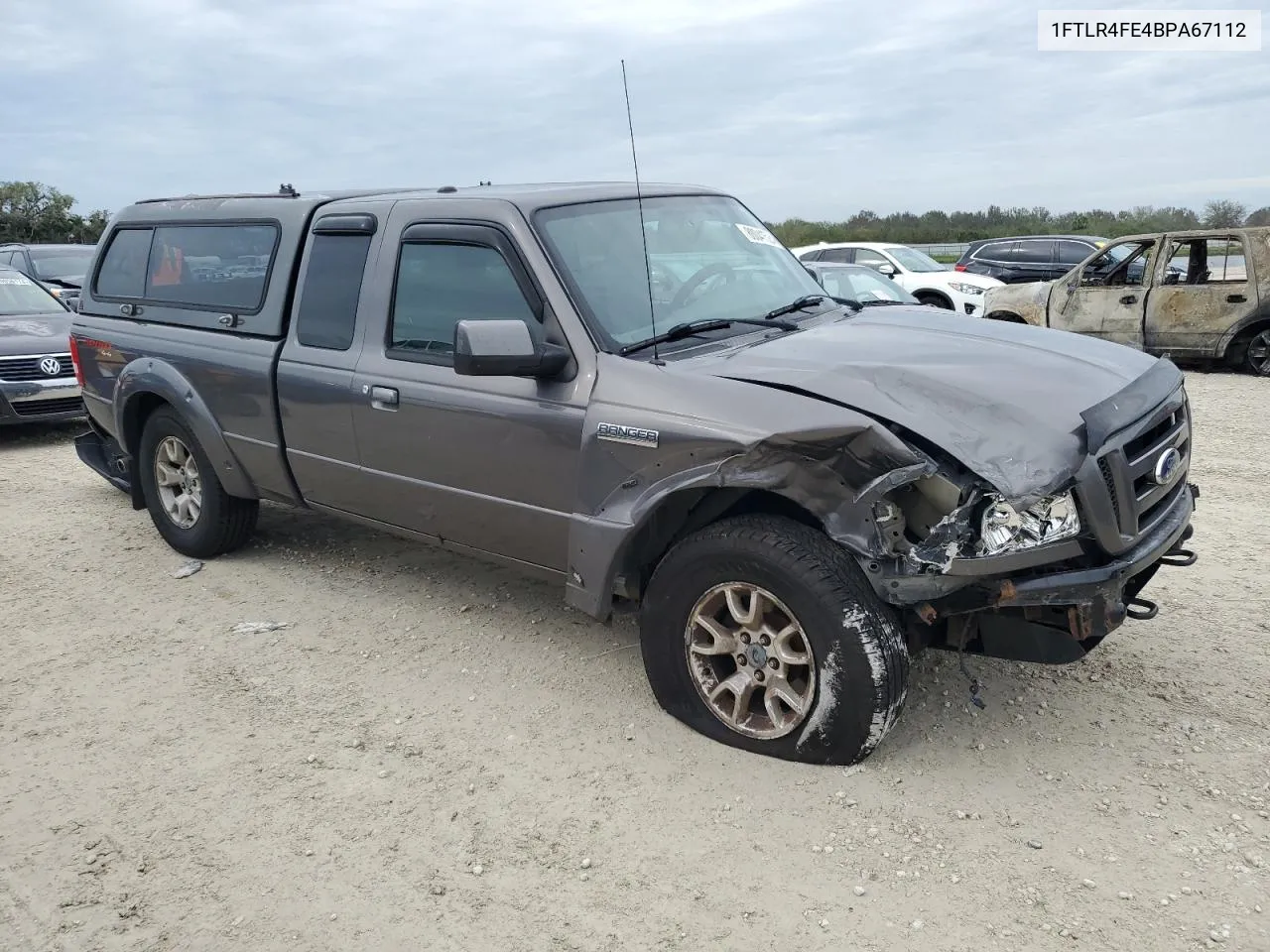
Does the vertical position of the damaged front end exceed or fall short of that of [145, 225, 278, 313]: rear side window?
it falls short

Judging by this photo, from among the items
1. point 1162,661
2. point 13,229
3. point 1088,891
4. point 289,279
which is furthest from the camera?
point 13,229

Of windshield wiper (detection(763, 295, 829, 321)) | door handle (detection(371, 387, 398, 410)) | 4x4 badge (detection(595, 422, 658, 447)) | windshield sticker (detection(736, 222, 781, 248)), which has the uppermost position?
windshield sticker (detection(736, 222, 781, 248))

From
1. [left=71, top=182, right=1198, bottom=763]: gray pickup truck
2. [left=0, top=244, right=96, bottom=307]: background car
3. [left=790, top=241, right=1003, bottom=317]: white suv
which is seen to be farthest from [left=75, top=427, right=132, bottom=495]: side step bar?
[left=790, top=241, right=1003, bottom=317]: white suv

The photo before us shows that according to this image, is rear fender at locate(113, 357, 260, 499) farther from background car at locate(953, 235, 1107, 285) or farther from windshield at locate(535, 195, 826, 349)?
background car at locate(953, 235, 1107, 285)

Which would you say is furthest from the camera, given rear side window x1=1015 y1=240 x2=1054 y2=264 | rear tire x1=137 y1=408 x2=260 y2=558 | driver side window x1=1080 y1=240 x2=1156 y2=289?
rear side window x1=1015 y1=240 x2=1054 y2=264

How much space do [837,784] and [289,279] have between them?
341 cm

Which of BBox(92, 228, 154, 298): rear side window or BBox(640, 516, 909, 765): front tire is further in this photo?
BBox(92, 228, 154, 298): rear side window

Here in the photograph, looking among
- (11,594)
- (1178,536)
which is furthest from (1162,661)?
(11,594)

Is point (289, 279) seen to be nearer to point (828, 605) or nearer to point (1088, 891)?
point (828, 605)

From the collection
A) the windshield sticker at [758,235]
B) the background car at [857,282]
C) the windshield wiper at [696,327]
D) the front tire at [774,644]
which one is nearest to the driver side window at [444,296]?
the windshield wiper at [696,327]

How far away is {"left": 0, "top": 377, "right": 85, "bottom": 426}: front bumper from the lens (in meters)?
8.92

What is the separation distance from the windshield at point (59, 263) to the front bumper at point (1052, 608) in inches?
556

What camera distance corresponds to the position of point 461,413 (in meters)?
4.01

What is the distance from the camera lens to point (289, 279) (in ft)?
15.9
